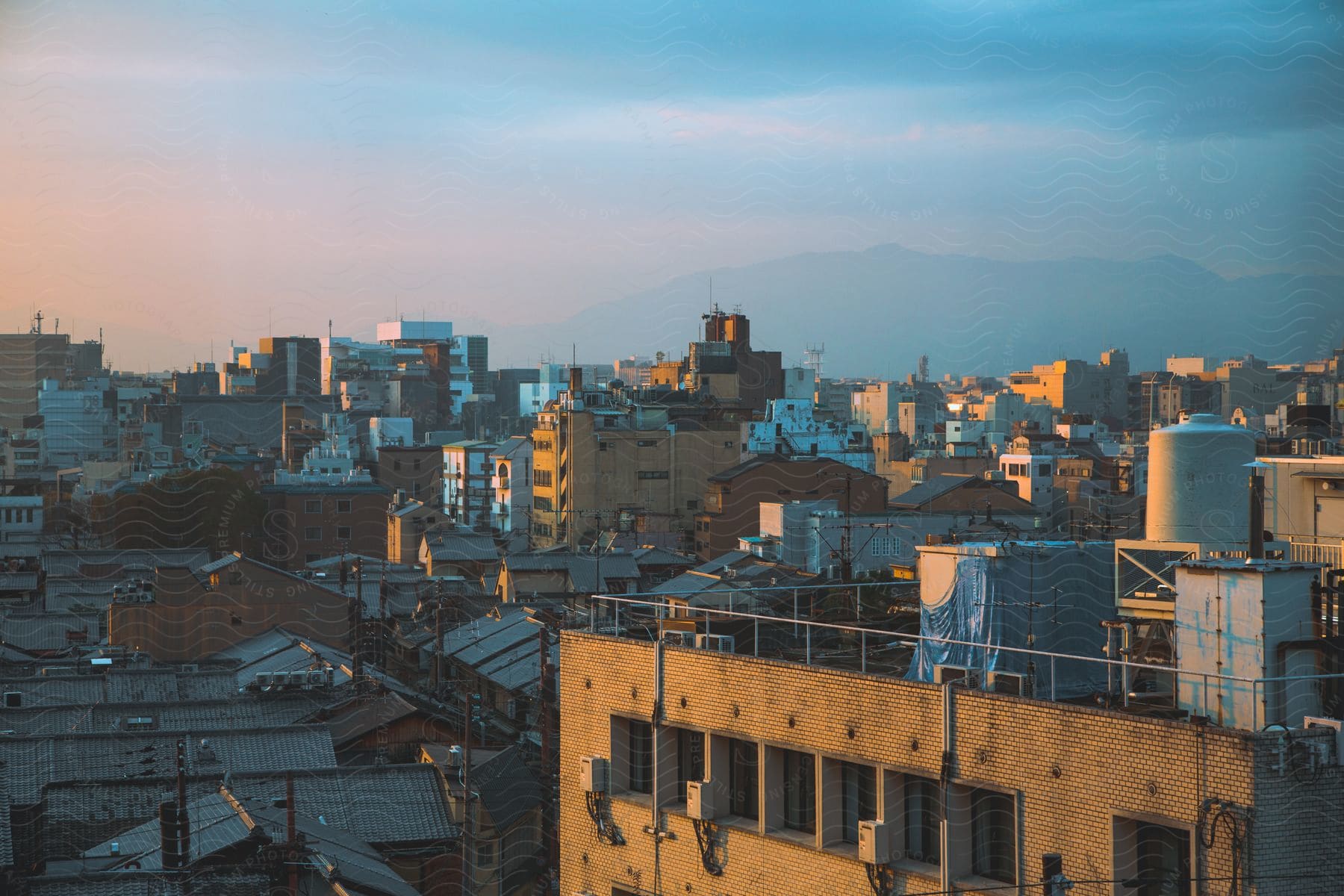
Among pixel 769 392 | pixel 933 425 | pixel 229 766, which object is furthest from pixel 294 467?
pixel 229 766

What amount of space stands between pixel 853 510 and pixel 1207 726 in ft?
58.4

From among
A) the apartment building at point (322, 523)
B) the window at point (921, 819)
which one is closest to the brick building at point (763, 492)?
the apartment building at point (322, 523)

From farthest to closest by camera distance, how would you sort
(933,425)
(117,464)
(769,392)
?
(933,425), (769,392), (117,464)

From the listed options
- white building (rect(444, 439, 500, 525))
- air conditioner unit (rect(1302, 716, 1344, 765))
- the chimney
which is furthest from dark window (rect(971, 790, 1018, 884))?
white building (rect(444, 439, 500, 525))

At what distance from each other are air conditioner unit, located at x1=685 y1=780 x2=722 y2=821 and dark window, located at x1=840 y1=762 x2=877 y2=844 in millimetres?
451

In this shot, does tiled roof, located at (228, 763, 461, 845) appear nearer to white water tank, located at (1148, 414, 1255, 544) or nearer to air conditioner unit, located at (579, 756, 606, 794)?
air conditioner unit, located at (579, 756, 606, 794)

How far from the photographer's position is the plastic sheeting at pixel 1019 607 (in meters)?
4.37

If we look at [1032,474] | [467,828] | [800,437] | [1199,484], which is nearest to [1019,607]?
[1199,484]

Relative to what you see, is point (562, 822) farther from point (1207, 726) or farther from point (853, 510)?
point (853, 510)

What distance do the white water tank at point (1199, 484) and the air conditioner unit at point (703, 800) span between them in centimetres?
151

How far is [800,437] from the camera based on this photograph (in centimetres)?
2620

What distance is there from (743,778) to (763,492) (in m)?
17.1

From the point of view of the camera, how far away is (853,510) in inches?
822

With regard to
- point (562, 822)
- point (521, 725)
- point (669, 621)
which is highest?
point (669, 621)
